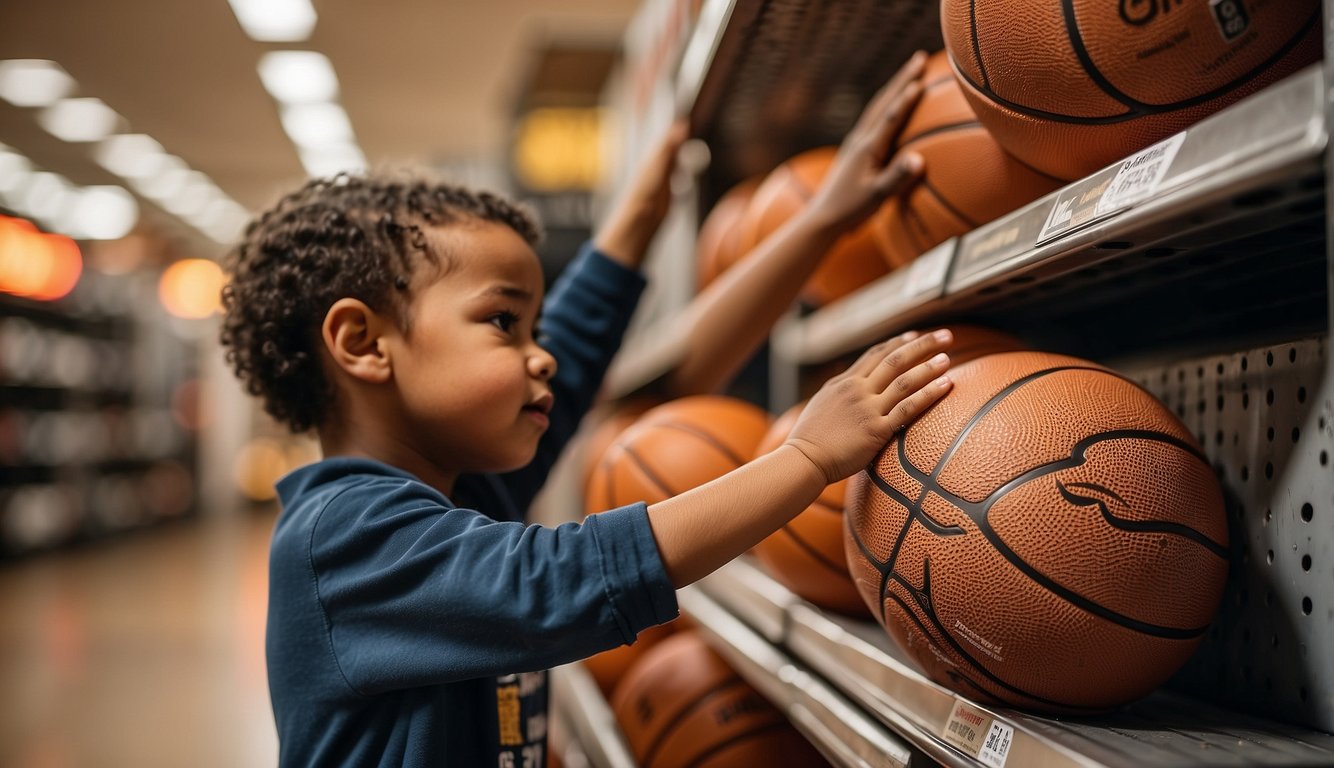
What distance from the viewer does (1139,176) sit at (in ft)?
2.70

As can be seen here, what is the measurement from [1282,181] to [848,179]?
31.3 inches

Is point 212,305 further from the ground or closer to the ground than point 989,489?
further from the ground

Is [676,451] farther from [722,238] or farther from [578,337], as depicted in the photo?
[722,238]

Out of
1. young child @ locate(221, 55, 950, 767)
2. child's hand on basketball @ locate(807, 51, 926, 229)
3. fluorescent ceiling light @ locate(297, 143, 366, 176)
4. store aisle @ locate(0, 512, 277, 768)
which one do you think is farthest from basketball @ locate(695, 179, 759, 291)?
fluorescent ceiling light @ locate(297, 143, 366, 176)

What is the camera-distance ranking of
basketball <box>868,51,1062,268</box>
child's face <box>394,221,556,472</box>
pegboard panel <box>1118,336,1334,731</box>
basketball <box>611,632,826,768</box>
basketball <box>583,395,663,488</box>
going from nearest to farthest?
pegboard panel <box>1118,336,1334,731</box> < basketball <box>868,51,1062,268</box> < child's face <box>394,221,556,472</box> < basketball <box>611,632,826,768</box> < basketball <box>583,395,663,488</box>

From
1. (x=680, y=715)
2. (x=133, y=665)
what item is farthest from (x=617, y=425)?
(x=133, y=665)

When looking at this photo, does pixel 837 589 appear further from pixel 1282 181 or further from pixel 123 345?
pixel 123 345

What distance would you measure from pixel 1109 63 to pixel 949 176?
0.36 meters

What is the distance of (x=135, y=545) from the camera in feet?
35.6

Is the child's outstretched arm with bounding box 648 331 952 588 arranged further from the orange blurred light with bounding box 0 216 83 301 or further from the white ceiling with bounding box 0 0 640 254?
the orange blurred light with bounding box 0 216 83 301

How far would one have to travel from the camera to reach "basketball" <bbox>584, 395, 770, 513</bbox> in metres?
1.81

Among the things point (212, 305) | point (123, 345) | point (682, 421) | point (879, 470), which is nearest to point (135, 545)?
point (123, 345)

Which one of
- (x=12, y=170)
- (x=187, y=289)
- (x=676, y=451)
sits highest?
(x=12, y=170)

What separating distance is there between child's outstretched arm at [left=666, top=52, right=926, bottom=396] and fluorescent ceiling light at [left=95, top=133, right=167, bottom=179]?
383 inches
